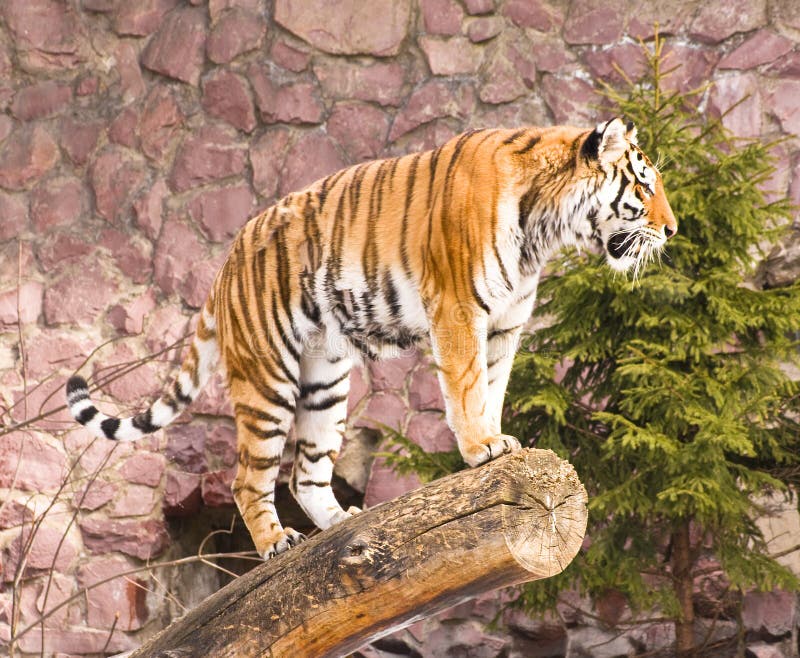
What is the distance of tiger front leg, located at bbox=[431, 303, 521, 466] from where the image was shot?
124 inches

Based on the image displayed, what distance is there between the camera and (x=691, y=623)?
5434mm

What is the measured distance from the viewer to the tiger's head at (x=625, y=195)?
3.26m

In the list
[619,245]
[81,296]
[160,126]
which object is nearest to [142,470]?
[81,296]

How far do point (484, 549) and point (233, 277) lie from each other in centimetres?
138

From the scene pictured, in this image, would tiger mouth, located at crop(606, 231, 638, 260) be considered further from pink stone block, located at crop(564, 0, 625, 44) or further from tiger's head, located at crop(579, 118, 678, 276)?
pink stone block, located at crop(564, 0, 625, 44)

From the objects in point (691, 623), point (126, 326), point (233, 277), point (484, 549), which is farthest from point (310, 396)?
point (126, 326)

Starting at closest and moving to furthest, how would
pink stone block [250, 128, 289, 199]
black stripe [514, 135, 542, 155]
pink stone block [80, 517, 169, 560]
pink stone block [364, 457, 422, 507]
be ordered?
black stripe [514, 135, 542, 155]
pink stone block [364, 457, 422, 507]
pink stone block [80, 517, 169, 560]
pink stone block [250, 128, 289, 199]

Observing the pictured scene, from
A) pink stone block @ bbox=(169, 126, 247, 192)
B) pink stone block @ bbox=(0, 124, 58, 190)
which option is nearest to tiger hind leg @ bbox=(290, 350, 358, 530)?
pink stone block @ bbox=(169, 126, 247, 192)

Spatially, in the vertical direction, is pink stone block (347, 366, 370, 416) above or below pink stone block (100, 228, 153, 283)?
below

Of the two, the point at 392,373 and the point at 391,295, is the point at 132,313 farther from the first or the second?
the point at 391,295

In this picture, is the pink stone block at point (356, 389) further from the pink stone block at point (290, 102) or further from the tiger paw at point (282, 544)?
the tiger paw at point (282, 544)

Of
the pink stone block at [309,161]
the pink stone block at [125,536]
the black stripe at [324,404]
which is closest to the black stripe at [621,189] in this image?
the black stripe at [324,404]

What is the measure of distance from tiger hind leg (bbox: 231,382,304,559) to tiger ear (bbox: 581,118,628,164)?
4.01 ft

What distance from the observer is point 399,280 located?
3.44 meters
